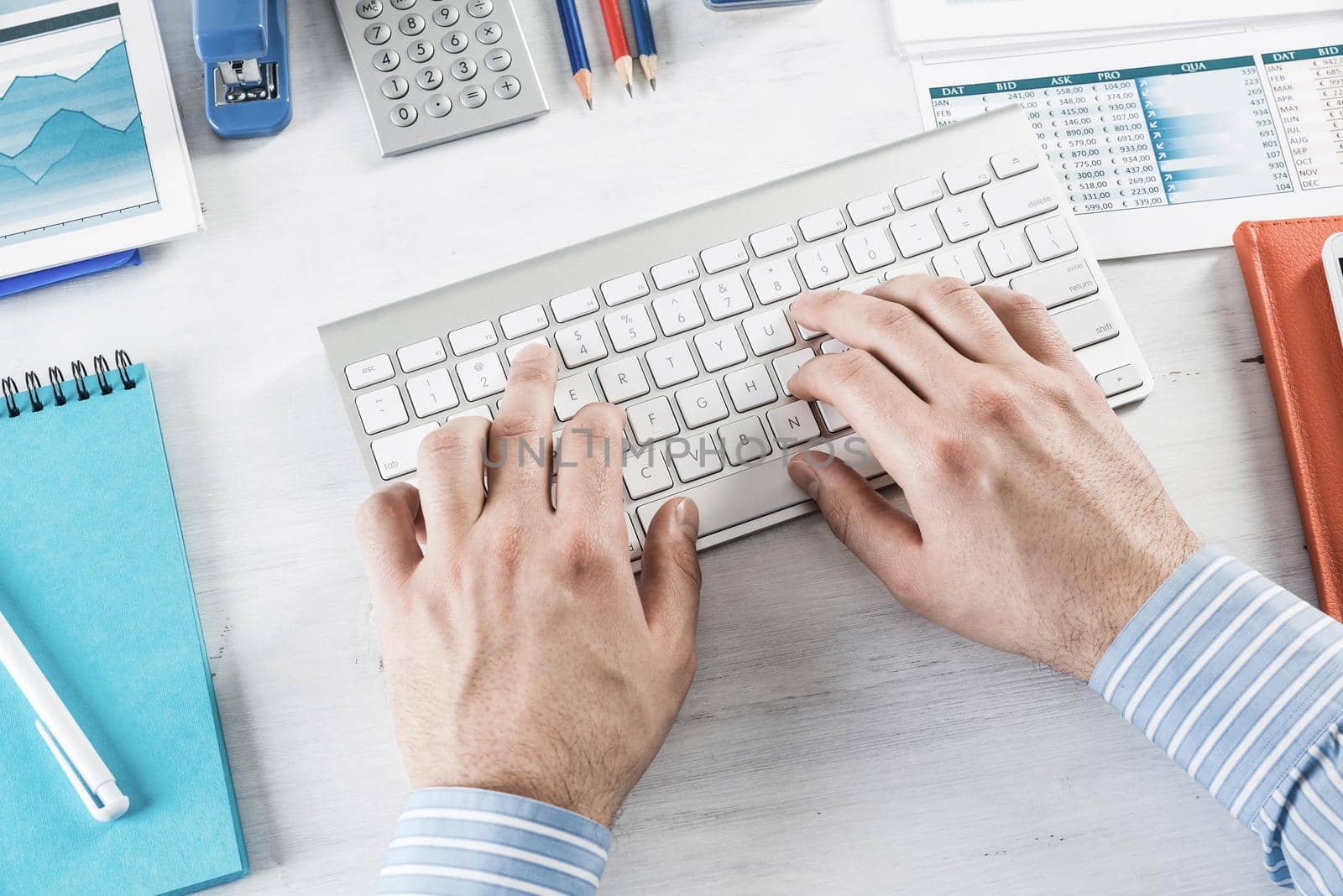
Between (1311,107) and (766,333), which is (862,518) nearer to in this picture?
(766,333)

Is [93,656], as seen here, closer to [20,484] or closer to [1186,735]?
[20,484]

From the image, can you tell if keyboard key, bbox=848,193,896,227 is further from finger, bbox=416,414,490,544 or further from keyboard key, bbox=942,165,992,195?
finger, bbox=416,414,490,544

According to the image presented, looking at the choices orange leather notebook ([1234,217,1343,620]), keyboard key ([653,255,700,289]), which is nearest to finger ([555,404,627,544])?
keyboard key ([653,255,700,289])

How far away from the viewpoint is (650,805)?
1.81 ft

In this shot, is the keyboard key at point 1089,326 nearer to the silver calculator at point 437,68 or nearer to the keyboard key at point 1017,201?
the keyboard key at point 1017,201

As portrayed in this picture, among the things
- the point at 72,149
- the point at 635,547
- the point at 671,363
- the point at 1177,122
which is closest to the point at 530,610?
the point at 635,547

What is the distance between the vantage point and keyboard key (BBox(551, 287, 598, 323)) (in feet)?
1.93

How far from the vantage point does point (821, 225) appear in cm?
60

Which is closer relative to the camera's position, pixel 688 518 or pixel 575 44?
pixel 688 518

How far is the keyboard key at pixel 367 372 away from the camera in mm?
575

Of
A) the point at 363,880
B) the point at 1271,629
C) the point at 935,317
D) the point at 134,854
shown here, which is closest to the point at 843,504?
the point at 935,317

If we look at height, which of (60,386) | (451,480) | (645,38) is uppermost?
(645,38)

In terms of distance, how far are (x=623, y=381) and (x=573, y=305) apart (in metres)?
0.06

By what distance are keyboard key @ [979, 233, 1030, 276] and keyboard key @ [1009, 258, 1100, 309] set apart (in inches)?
0.4
